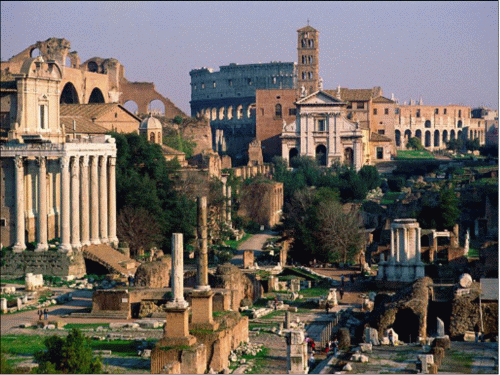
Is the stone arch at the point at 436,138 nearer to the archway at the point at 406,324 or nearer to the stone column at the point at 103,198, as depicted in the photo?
the stone column at the point at 103,198

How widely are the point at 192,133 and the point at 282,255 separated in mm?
32474

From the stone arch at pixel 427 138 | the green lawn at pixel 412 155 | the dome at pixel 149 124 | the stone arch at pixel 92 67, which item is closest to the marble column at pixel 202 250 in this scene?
the dome at pixel 149 124

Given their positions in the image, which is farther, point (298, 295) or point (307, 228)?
point (307, 228)

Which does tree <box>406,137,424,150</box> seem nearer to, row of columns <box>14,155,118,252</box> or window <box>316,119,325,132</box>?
window <box>316,119,325,132</box>

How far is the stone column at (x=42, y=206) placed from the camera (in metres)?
46.8

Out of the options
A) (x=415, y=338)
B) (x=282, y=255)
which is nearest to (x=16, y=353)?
(x=415, y=338)

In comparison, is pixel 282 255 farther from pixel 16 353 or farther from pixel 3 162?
pixel 16 353

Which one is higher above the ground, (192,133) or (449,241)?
(192,133)

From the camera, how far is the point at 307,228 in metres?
52.6

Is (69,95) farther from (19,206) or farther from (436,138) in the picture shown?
(436,138)

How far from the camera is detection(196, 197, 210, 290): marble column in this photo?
32.4m

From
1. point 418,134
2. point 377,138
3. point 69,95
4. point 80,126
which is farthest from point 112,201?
point 418,134

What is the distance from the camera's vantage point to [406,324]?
33.5 meters

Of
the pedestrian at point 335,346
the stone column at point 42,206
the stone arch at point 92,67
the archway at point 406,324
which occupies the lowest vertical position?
the pedestrian at point 335,346
